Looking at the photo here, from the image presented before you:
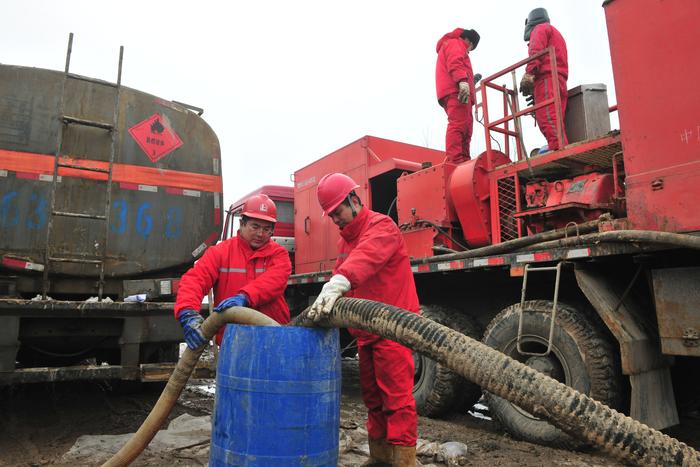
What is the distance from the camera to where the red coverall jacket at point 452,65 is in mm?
5531

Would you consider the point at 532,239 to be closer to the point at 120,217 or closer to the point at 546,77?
the point at 546,77

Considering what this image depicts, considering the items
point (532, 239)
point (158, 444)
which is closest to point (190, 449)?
point (158, 444)

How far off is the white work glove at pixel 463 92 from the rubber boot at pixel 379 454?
3.82 m

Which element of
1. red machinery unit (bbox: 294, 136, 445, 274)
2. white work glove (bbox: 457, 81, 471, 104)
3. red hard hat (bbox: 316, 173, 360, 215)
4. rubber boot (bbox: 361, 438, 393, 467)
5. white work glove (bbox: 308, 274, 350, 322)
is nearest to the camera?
white work glove (bbox: 308, 274, 350, 322)

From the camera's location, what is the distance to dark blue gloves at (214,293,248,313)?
2.73 metres

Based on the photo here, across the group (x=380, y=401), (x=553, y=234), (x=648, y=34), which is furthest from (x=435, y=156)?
(x=380, y=401)

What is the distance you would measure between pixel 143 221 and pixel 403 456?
9.72 feet

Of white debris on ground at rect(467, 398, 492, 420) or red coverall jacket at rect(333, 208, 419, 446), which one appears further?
white debris on ground at rect(467, 398, 492, 420)

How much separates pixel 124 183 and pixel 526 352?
3.54 m

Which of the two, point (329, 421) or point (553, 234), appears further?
point (553, 234)

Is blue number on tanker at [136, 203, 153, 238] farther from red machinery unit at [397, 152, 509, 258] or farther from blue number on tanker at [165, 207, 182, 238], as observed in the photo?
red machinery unit at [397, 152, 509, 258]

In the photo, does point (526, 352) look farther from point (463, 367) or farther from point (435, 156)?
point (435, 156)

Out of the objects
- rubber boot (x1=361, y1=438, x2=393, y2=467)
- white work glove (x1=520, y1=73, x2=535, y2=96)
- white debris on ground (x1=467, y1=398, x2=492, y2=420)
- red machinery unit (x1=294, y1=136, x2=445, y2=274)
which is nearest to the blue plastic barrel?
rubber boot (x1=361, y1=438, x2=393, y2=467)

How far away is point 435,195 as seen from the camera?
5.19m
